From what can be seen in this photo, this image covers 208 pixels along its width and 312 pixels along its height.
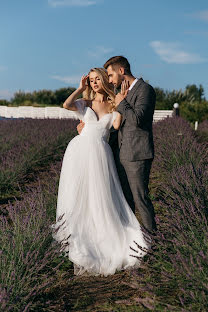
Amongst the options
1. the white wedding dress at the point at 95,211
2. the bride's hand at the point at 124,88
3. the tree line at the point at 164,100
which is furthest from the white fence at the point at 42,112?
the bride's hand at the point at 124,88

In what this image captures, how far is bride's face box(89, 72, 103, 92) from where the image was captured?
3633 millimetres

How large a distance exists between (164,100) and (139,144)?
30.7m

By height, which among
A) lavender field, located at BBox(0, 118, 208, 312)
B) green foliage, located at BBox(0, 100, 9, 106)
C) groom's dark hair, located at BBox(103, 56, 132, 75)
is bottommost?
lavender field, located at BBox(0, 118, 208, 312)

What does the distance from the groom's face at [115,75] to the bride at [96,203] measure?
0.15 m

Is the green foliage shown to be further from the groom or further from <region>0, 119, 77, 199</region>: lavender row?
the groom

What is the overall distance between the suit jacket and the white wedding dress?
10.6 inches

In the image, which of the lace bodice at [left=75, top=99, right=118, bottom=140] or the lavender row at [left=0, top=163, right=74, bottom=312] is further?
the lace bodice at [left=75, top=99, right=118, bottom=140]

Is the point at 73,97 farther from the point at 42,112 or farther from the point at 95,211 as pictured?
the point at 42,112

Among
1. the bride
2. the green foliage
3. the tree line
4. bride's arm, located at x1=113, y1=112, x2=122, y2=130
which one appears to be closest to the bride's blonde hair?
the bride

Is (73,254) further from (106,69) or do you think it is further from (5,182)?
(5,182)

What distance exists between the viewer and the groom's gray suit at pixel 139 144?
3.34 m

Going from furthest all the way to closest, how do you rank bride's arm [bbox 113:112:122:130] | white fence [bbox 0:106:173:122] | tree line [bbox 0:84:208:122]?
white fence [bbox 0:106:173:122]
tree line [bbox 0:84:208:122]
bride's arm [bbox 113:112:122:130]

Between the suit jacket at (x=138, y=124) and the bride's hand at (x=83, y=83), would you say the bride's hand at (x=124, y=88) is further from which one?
the bride's hand at (x=83, y=83)

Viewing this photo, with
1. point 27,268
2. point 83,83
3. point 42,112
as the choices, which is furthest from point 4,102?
point 27,268
